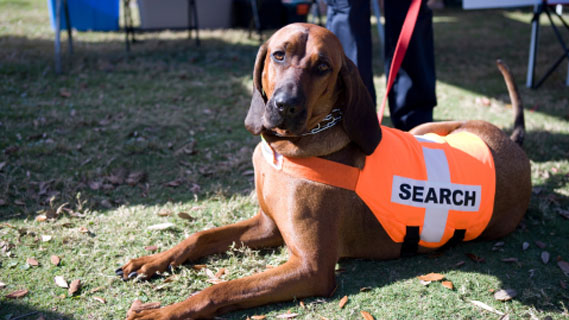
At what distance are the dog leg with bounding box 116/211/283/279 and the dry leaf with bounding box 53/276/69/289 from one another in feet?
0.95

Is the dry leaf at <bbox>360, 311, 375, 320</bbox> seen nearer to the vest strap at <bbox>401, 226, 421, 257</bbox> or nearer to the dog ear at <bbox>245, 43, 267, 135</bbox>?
the vest strap at <bbox>401, 226, 421, 257</bbox>

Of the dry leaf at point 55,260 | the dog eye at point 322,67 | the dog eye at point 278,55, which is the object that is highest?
the dog eye at point 278,55

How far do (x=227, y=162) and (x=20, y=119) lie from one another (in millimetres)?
2607

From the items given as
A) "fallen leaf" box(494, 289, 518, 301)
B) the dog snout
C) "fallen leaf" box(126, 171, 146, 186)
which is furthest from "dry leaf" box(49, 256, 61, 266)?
"fallen leaf" box(494, 289, 518, 301)

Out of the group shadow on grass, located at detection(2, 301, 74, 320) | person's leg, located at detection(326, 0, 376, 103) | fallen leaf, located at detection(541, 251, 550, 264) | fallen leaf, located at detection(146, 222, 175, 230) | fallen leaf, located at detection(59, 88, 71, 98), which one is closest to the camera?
shadow on grass, located at detection(2, 301, 74, 320)

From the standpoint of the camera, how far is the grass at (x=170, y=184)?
262 cm

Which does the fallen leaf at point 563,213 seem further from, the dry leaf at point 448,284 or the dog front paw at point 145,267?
the dog front paw at point 145,267

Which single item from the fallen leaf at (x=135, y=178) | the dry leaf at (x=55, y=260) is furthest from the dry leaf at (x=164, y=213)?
the dry leaf at (x=55, y=260)

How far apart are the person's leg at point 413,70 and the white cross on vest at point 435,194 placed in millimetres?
1579

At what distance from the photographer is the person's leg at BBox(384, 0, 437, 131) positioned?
164 inches

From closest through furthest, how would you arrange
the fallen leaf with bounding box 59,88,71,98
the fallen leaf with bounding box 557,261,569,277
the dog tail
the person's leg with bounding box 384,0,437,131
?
the fallen leaf with bounding box 557,261,569,277
the dog tail
the person's leg with bounding box 384,0,437,131
the fallen leaf with bounding box 59,88,71,98

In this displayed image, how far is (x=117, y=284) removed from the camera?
8.82 ft

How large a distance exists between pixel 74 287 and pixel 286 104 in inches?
63.7

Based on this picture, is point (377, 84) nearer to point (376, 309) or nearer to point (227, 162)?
point (227, 162)
